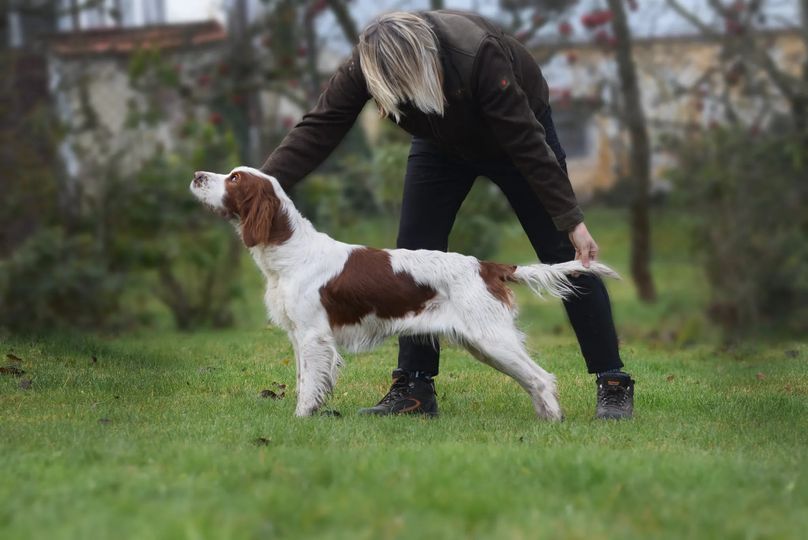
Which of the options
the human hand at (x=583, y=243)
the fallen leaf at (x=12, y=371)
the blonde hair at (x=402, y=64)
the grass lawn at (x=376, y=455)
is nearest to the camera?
the grass lawn at (x=376, y=455)

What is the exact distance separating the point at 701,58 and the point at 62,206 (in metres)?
6.83

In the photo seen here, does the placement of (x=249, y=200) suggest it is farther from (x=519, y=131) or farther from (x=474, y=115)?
(x=519, y=131)

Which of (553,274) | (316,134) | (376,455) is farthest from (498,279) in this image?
(376,455)

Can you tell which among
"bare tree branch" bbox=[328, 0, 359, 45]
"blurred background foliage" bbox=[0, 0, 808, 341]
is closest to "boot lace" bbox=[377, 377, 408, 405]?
"blurred background foliage" bbox=[0, 0, 808, 341]

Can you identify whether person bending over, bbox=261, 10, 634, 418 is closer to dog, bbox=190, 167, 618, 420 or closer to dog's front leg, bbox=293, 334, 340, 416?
dog, bbox=190, 167, 618, 420

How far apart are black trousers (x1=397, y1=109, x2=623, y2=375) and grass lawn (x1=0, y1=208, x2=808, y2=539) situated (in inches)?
13.4

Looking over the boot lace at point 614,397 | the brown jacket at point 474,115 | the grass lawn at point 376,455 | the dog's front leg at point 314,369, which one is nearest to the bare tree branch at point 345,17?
the grass lawn at point 376,455

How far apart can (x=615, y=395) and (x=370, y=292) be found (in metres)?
1.23

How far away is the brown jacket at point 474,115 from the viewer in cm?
473

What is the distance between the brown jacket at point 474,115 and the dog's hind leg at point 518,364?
1.83 feet

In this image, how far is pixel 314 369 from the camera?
196 inches

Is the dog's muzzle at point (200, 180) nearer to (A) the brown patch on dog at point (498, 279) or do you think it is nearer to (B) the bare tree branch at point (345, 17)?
(A) the brown patch on dog at point (498, 279)

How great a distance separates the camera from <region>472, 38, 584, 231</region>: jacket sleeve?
4703 mm

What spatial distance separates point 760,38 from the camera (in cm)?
1167
